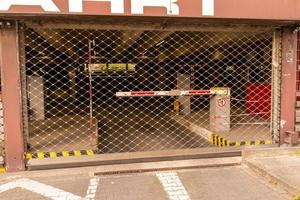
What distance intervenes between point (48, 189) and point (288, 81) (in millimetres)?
3507

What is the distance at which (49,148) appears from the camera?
435 centimetres

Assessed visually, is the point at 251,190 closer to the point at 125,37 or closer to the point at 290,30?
the point at 290,30

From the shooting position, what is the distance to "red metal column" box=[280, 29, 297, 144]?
420 cm

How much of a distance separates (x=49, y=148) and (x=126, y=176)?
1.44 m

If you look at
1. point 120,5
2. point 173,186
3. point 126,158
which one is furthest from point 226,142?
point 120,5

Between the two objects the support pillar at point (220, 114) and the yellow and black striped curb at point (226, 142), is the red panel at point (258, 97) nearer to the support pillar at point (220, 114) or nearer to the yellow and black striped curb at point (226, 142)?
the support pillar at point (220, 114)

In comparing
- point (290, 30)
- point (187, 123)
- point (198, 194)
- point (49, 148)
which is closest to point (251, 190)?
point (198, 194)

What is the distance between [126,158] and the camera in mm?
3912

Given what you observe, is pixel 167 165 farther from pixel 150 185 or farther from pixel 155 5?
pixel 155 5

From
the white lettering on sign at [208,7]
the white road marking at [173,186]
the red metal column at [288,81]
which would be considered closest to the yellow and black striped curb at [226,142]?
the red metal column at [288,81]

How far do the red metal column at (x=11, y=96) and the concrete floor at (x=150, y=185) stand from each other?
0.76 ft

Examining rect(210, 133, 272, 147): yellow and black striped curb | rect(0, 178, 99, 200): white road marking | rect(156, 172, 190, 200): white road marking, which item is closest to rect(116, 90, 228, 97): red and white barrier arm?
rect(210, 133, 272, 147): yellow and black striped curb

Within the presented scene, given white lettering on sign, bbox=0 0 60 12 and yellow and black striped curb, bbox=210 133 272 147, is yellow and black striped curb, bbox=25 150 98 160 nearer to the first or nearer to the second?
white lettering on sign, bbox=0 0 60 12

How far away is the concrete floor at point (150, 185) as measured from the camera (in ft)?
9.89
